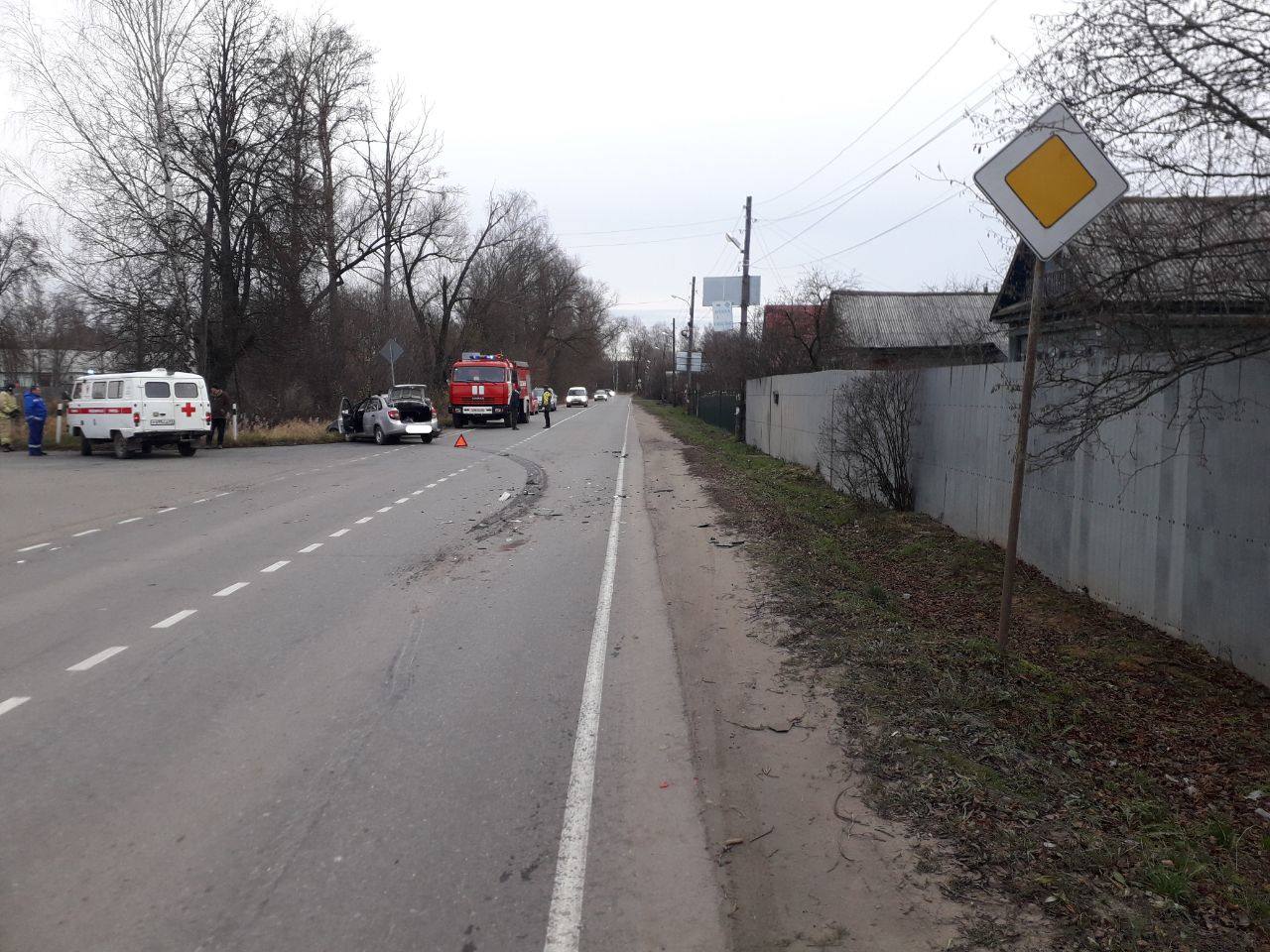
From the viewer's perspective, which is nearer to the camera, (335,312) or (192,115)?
(192,115)

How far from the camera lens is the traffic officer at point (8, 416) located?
26.7 m

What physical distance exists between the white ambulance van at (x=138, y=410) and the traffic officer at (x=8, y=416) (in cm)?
316

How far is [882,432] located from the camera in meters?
14.1

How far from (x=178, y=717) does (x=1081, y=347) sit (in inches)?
237


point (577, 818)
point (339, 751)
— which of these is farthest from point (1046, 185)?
point (339, 751)

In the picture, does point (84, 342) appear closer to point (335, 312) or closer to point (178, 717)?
point (335, 312)

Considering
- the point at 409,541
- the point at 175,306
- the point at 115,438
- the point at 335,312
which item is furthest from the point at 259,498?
the point at 335,312

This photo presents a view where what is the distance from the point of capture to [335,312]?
38156 millimetres

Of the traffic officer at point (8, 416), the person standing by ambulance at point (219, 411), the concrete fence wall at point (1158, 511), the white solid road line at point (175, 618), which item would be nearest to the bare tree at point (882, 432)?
the concrete fence wall at point (1158, 511)

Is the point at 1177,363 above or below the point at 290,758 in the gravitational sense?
above

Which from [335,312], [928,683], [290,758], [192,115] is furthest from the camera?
[335,312]

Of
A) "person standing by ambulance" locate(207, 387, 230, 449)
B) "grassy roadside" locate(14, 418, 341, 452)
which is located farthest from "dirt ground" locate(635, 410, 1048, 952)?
"grassy roadside" locate(14, 418, 341, 452)

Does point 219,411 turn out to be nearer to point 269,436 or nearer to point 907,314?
point 269,436

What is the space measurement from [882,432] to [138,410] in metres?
18.1
